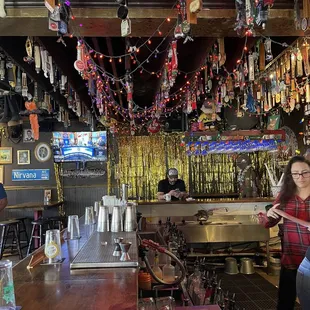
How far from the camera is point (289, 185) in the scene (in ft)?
8.76

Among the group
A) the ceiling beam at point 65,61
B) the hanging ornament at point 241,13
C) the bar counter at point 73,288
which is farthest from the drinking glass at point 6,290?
the ceiling beam at point 65,61

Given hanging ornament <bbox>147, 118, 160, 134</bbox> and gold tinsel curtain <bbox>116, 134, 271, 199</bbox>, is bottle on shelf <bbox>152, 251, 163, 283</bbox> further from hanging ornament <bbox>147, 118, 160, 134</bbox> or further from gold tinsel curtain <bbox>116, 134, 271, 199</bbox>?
gold tinsel curtain <bbox>116, 134, 271, 199</bbox>

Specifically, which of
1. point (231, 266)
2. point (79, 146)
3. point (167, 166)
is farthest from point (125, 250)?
point (167, 166)

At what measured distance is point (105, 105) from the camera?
5992 mm

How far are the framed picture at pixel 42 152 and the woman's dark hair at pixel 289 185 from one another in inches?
269

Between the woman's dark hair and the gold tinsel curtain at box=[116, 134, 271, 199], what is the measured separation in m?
6.06

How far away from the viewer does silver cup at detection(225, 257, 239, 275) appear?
5.09 meters

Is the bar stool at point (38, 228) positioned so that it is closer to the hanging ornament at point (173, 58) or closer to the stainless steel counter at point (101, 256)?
the hanging ornament at point (173, 58)

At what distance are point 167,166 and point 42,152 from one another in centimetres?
318

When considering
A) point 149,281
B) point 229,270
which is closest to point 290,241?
point 149,281

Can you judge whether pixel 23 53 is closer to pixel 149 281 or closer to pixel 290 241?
pixel 149 281

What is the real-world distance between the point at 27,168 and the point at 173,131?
377cm

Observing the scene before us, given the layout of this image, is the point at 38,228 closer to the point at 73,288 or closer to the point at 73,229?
the point at 73,229

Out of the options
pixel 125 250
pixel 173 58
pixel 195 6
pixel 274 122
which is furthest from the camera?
pixel 274 122
